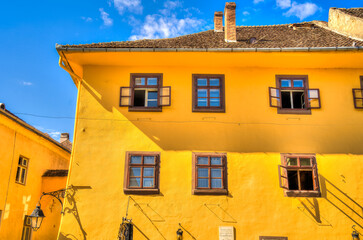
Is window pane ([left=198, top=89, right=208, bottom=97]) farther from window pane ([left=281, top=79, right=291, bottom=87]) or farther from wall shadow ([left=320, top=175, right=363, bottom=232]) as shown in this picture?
wall shadow ([left=320, top=175, right=363, bottom=232])

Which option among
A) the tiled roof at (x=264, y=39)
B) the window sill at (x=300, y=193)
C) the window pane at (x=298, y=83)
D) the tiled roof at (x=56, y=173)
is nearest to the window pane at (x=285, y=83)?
the window pane at (x=298, y=83)

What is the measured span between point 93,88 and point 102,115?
106 centimetres

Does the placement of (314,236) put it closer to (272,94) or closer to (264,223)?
(264,223)


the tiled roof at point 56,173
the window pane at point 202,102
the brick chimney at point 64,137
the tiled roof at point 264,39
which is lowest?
the tiled roof at point 56,173

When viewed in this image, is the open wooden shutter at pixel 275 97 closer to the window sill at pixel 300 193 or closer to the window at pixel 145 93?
the window sill at pixel 300 193

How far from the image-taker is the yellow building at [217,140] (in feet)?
40.8

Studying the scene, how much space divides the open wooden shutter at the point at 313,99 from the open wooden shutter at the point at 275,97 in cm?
103

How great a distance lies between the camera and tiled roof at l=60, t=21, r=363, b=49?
13.8m

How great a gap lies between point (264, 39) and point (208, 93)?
3.36 meters

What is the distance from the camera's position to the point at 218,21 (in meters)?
17.2

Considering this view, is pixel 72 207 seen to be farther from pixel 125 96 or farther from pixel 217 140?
pixel 217 140

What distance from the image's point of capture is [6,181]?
50.5 feet

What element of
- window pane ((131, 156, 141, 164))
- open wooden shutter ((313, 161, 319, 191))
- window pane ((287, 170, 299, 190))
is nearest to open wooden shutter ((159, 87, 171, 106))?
window pane ((131, 156, 141, 164))

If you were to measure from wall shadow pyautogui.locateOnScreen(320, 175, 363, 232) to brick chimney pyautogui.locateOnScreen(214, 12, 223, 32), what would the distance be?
302 inches
